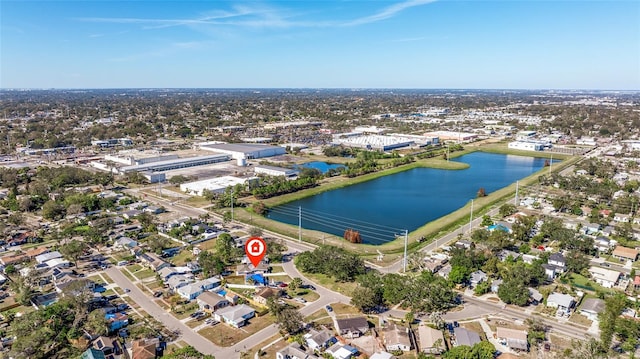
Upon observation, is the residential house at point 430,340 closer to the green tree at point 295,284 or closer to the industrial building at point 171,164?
the green tree at point 295,284

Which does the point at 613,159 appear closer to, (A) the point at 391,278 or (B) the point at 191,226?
(A) the point at 391,278

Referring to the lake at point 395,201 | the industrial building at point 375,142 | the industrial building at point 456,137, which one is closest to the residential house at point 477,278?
the lake at point 395,201

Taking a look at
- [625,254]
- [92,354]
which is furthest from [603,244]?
[92,354]

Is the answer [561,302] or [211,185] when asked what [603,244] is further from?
[211,185]

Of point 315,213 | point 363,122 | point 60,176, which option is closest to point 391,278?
point 315,213

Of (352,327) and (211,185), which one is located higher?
(211,185)

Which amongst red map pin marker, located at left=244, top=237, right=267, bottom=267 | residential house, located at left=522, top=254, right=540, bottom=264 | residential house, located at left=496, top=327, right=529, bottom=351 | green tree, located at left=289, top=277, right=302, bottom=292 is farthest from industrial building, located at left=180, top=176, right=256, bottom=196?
residential house, located at left=496, top=327, right=529, bottom=351
